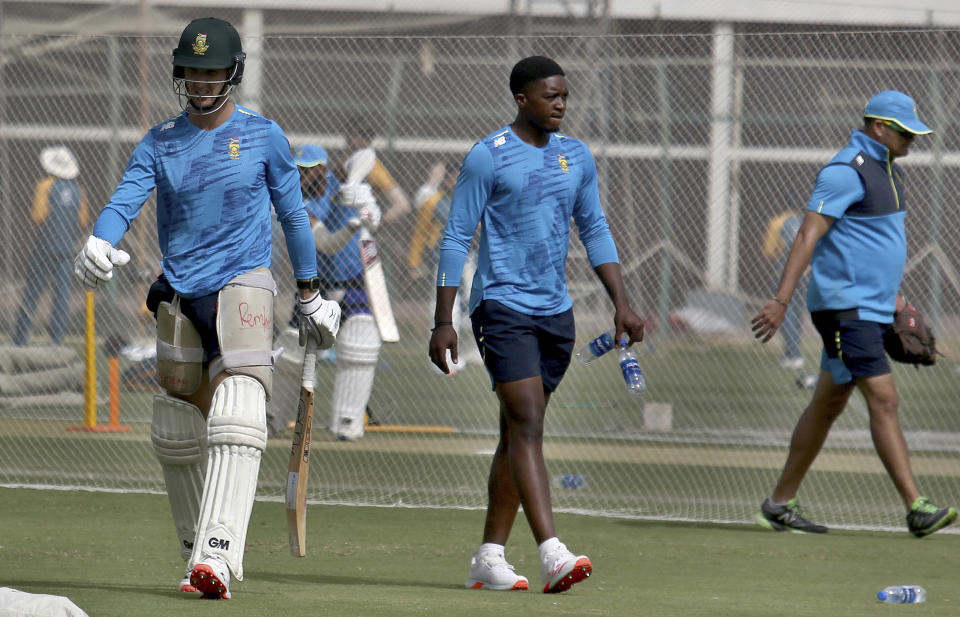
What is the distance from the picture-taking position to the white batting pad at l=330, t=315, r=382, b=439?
10.8 m

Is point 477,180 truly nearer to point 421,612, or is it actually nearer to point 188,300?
point 188,300

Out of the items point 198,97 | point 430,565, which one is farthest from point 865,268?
point 198,97

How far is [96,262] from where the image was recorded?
534cm

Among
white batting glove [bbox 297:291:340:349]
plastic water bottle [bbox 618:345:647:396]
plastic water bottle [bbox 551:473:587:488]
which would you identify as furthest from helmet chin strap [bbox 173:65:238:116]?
plastic water bottle [bbox 551:473:587:488]

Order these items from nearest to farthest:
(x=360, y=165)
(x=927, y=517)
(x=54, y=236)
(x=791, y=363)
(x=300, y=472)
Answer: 1. (x=300, y=472)
2. (x=927, y=517)
3. (x=360, y=165)
4. (x=54, y=236)
5. (x=791, y=363)

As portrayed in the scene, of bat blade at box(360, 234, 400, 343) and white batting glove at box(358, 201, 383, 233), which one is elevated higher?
white batting glove at box(358, 201, 383, 233)

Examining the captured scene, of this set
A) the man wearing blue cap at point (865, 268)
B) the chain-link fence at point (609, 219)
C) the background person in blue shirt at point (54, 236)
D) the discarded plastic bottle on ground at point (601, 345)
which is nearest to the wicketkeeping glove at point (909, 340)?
the man wearing blue cap at point (865, 268)

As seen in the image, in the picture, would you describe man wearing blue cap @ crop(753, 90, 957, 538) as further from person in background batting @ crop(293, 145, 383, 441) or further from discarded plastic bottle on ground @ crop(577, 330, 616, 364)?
person in background batting @ crop(293, 145, 383, 441)

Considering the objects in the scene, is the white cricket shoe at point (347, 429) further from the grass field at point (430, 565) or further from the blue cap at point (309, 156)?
the grass field at point (430, 565)

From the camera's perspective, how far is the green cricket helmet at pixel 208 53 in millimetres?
5617

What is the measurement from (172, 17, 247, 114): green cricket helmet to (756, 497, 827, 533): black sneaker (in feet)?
13.0

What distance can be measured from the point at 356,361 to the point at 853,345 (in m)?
3.78

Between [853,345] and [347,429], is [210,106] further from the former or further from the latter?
[347,429]

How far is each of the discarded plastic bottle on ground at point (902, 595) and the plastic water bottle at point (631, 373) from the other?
120cm
